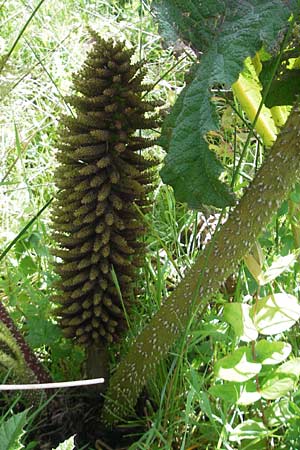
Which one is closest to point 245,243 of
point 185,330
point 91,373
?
point 185,330

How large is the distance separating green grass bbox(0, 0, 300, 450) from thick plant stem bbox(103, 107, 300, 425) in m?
0.04

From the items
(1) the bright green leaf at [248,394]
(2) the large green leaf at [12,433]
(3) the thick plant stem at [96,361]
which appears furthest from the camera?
(3) the thick plant stem at [96,361]

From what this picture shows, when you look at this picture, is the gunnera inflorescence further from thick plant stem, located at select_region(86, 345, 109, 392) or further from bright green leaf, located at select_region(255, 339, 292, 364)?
bright green leaf, located at select_region(255, 339, 292, 364)

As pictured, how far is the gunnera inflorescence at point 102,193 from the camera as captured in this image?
103cm

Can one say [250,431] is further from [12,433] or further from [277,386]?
[12,433]

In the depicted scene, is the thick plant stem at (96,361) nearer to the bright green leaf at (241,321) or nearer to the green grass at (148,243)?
the green grass at (148,243)

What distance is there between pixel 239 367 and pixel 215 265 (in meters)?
0.13

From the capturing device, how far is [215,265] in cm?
92

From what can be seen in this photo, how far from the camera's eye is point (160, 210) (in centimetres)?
159

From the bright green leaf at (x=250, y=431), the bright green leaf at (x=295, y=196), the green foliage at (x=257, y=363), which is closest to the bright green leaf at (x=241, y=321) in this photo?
the green foliage at (x=257, y=363)

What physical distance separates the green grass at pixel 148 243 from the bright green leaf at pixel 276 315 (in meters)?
0.11

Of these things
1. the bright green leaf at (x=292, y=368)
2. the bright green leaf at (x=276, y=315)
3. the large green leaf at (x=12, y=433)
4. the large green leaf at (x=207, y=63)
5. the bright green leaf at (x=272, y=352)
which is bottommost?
Answer: the bright green leaf at (x=292, y=368)

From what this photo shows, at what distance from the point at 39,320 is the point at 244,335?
0.42 metres

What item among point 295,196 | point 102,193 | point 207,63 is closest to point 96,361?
point 102,193
